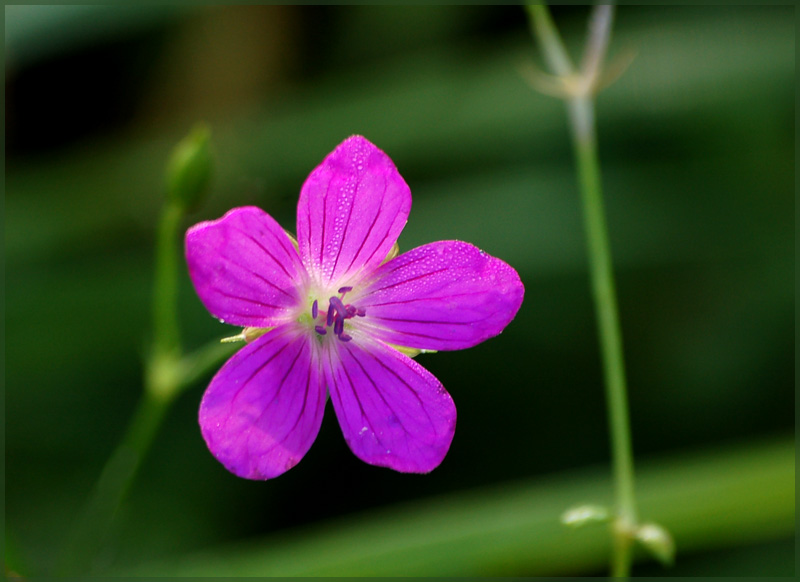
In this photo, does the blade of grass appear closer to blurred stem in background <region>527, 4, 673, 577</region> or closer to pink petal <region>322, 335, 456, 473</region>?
blurred stem in background <region>527, 4, 673, 577</region>

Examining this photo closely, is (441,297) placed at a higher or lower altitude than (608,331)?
lower

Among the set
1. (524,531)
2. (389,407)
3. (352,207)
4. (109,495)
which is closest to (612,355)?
(524,531)

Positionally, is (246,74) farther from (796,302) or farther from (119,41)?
(796,302)

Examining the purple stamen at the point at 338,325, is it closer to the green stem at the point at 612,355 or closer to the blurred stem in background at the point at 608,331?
the blurred stem in background at the point at 608,331

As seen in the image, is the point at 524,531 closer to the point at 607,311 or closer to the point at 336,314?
the point at 607,311

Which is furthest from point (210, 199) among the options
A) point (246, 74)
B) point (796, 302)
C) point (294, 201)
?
point (796, 302)

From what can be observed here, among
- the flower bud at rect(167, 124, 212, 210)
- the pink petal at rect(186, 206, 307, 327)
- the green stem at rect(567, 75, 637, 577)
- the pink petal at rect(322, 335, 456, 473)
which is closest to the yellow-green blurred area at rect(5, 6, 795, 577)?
the green stem at rect(567, 75, 637, 577)

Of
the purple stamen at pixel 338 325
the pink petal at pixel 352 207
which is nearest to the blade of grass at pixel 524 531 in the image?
the purple stamen at pixel 338 325

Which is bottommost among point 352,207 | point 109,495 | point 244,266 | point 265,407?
point 109,495
